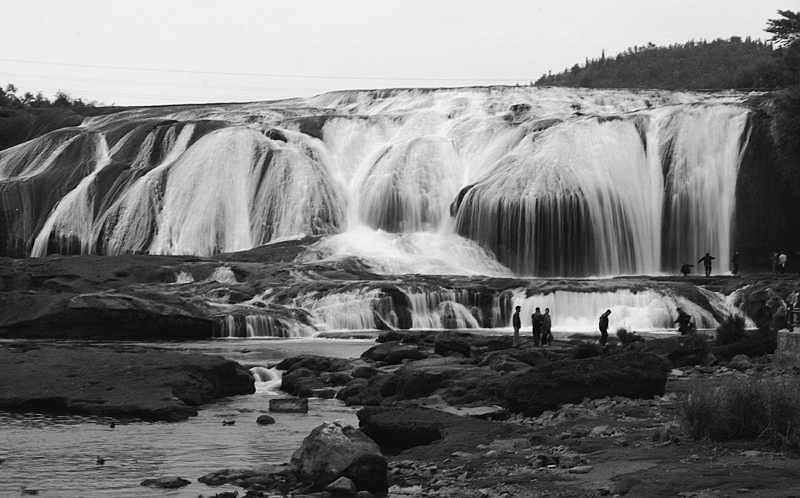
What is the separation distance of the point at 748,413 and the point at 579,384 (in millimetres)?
5556

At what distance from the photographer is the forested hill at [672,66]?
448 feet

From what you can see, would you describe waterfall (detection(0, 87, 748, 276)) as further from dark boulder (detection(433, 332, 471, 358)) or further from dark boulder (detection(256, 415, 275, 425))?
dark boulder (detection(256, 415, 275, 425))

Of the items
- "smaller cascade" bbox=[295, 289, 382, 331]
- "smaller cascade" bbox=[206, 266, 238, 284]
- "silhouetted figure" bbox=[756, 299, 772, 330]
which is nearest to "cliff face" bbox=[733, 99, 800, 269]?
"silhouetted figure" bbox=[756, 299, 772, 330]

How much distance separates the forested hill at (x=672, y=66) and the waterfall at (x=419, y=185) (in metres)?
61.9

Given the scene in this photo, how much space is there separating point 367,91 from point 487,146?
1768 centimetres

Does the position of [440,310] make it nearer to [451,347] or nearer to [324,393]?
[451,347]

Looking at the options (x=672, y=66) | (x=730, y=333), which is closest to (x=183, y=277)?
(x=730, y=333)

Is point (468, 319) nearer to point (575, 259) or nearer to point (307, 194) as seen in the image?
point (575, 259)

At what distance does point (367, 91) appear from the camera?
271 feet

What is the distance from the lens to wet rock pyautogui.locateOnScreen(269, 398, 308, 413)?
23.7m

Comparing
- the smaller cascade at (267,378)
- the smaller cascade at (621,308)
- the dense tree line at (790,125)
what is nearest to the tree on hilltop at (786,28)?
the dense tree line at (790,125)

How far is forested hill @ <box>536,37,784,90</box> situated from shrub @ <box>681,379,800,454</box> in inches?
4385

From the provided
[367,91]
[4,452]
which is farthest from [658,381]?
[367,91]

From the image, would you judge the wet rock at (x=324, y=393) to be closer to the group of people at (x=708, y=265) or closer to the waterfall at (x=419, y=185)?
the waterfall at (x=419, y=185)
